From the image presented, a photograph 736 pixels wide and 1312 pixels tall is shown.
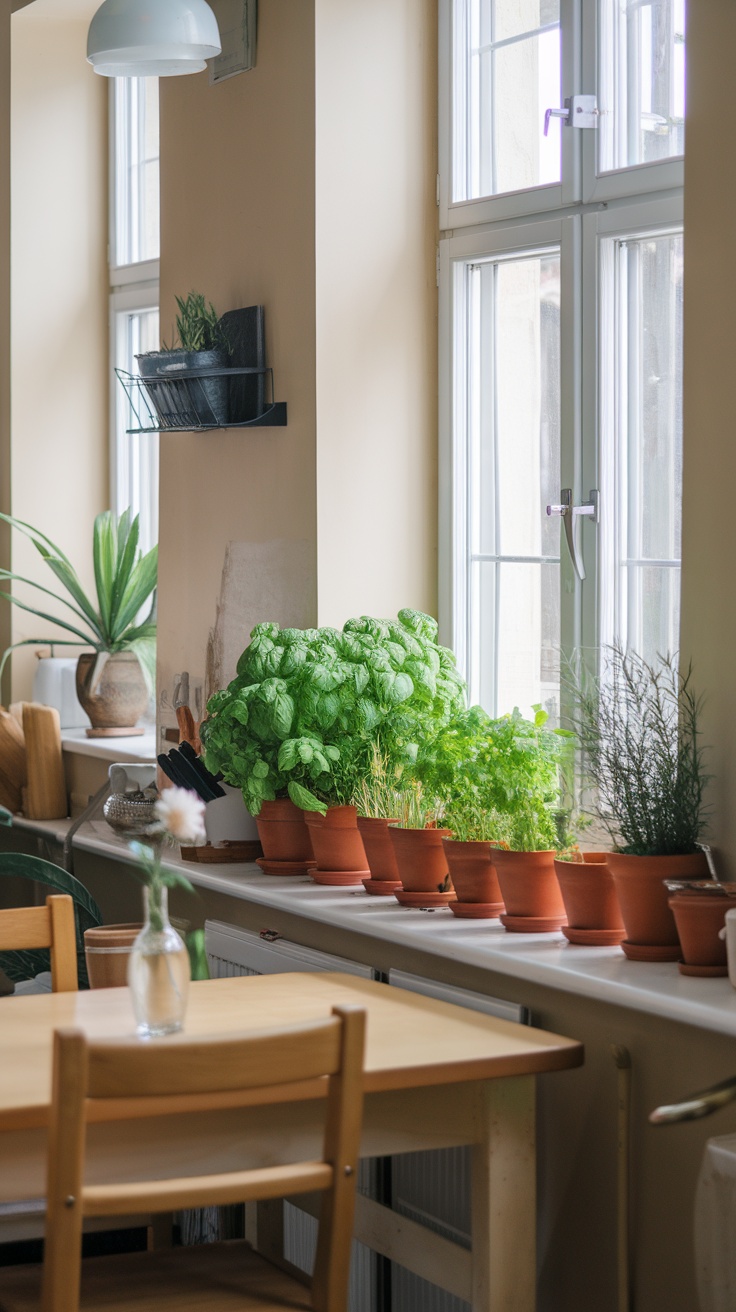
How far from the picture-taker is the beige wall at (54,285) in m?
5.06

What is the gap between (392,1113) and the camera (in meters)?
2.33

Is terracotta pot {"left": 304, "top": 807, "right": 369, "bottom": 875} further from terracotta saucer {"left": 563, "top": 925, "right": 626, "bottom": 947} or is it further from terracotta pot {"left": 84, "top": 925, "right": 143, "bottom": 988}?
terracotta saucer {"left": 563, "top": 925, "right": 626, "bottom": 947}

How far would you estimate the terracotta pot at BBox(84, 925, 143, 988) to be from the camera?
2934 mm

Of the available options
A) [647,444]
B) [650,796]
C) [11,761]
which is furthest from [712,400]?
[11,761]

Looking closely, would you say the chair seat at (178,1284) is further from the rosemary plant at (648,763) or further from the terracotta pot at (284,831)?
the terracotta pot at (284,831)

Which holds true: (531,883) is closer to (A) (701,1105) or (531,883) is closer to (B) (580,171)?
(A) (701,1105)

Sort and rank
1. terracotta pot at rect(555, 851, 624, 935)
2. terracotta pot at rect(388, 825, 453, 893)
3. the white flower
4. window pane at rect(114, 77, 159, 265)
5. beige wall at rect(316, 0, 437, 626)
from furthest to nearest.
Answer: window pane at rect(114, 77, 159, 265), beige wall at rect(316, 0, 437, 626), terracotta pot at rect(388, 825, 453, 893), terracotta pot at rect(555, 851, 624, 935), the white flower

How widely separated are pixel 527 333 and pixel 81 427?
85.4 inches

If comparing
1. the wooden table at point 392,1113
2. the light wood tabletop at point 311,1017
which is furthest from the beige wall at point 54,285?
the wooden table at point 392,1113

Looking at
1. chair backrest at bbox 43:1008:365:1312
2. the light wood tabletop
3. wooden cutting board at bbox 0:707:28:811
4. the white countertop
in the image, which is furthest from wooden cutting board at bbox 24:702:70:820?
chair backrest at bbox 43:1008:365:1312

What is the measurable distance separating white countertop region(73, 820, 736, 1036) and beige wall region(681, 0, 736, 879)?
0.28 m

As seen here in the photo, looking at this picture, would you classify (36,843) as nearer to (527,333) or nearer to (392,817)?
(392,817)

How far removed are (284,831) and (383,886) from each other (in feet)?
1.04

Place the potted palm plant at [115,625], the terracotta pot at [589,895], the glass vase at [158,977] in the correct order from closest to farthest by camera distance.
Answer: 1. the glass vase at [158,977]
2. the terracotta pot at [589,895]
3. the potted palm plant at [115,625]
